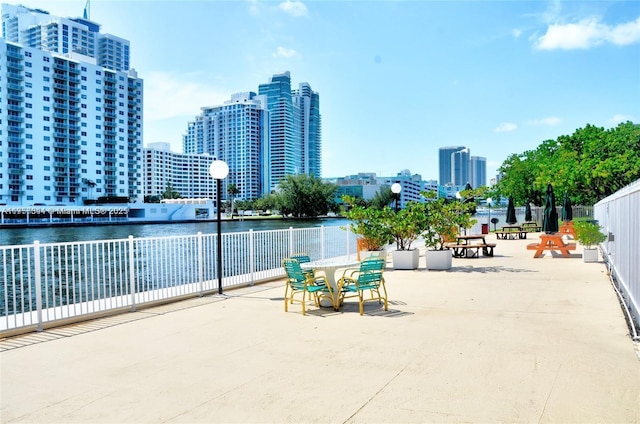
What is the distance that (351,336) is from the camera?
628 centimetres

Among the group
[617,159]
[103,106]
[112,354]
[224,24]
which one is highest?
[103,106]

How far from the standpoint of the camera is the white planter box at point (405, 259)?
13.8 metres

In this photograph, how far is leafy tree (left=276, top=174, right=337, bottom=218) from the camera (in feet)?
333

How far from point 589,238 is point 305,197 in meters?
88.5

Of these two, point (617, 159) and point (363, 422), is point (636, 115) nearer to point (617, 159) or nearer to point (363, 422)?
point (617, 159)

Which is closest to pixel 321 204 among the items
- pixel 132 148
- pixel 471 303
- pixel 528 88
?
pixel 132 148

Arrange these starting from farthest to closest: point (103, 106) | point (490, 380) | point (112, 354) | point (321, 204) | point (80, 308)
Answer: point (103, 106)
point (321, 204)
point (80, 308)
point (112, 354)
point (490, 380)

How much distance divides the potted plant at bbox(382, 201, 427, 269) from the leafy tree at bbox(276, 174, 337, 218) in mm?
87172

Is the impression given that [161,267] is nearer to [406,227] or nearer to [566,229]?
[406,227]

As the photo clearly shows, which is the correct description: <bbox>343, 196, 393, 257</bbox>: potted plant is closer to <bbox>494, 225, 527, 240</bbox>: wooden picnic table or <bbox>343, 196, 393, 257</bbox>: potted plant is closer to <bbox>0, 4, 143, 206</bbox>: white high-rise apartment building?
<bbox>494, 225, 527, 240</bbox>: wooden picnic table

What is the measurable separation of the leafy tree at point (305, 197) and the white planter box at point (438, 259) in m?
87.7

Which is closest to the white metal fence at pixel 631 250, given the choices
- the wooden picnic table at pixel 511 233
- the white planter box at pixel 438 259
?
the white planter box at pixel 438 259

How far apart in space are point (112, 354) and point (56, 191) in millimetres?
119706

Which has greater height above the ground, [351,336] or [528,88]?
[528,88]
